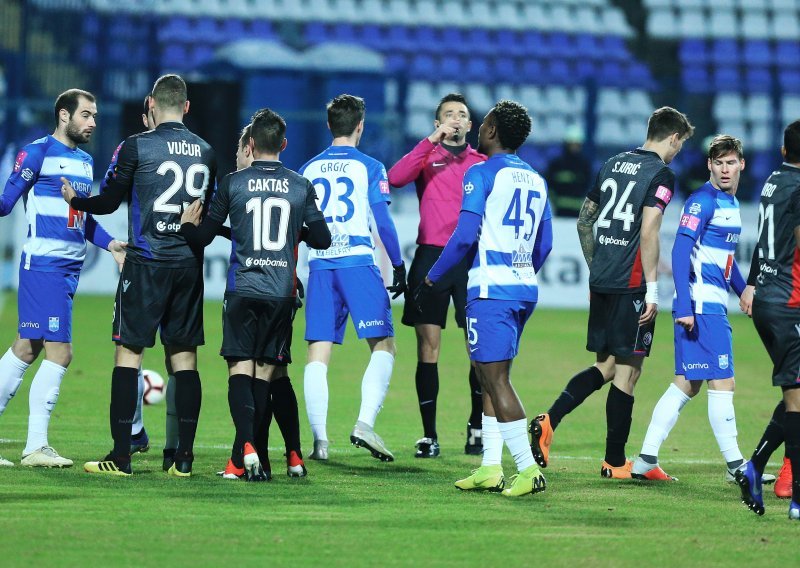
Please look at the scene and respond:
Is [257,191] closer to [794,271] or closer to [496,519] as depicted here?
[496,519]

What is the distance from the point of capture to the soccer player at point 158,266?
706 cm

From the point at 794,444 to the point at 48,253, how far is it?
4.30m

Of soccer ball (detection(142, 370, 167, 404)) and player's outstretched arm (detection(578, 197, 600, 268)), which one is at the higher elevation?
player's outstretched arm (detection(578, 197, 600, 268))

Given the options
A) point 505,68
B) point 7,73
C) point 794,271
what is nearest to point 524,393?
point 794,271

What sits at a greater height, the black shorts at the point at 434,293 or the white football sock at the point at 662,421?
the black shorts at the point at 434,293

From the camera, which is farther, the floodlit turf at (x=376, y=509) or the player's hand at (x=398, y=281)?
the player's hand at (x=398, y=281)

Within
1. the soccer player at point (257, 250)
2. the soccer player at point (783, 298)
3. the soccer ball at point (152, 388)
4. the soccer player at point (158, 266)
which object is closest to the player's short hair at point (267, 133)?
the soccer player at point (257, 250)

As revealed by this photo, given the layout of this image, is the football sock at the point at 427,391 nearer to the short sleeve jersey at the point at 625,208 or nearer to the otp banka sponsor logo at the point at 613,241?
the short sleeve jersey at the point at 625,208

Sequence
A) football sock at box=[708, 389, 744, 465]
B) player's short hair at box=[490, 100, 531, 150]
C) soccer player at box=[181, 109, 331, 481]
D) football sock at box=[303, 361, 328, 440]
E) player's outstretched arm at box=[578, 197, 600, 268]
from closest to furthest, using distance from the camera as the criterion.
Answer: player's short hair at box=[490, 100, 531, 150], soccer player at box=[181, 109, 331, 481], football sock at box=[708, 389, 744, 465], player's outstretched arm at box=[578, 197, 600, 268], football sock at box=[303, 361, 328, 440]

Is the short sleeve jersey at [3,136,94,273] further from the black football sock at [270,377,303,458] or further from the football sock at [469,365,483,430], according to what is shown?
the football sock at [469,365,483,430]

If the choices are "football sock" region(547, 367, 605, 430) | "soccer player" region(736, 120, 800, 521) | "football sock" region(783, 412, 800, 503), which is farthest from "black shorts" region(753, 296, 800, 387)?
"football sock" region(547, 367, 605, 430)

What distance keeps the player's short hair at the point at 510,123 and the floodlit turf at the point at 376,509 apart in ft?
6.24

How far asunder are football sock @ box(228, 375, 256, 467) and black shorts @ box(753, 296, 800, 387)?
2706 mm

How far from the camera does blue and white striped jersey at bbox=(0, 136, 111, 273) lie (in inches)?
297
